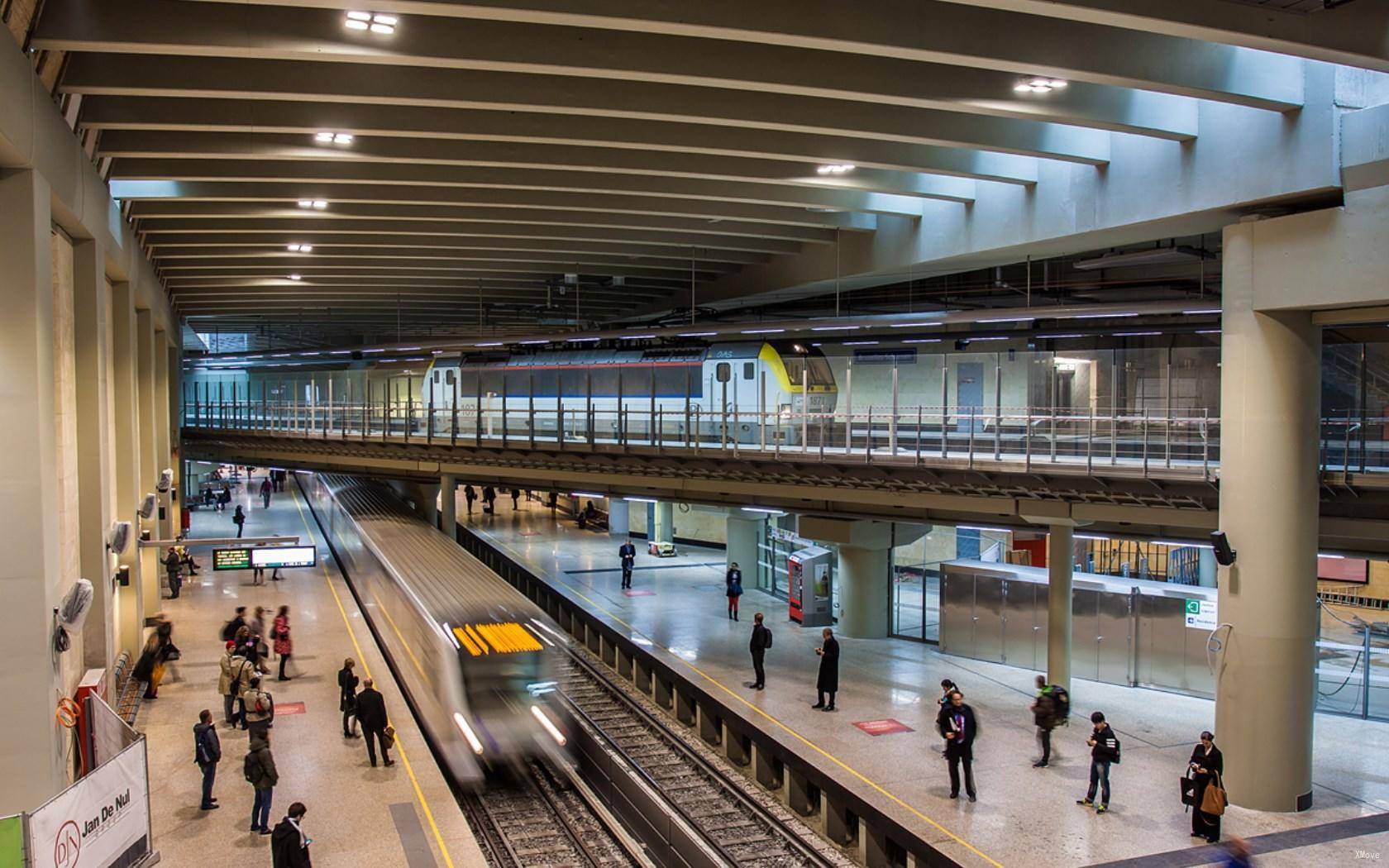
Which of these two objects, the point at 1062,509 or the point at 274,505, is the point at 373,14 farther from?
the point at 274,505

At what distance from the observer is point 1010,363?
14328mm

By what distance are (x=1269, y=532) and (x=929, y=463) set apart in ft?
14.4

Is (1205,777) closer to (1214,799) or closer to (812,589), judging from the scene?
(1214,799)

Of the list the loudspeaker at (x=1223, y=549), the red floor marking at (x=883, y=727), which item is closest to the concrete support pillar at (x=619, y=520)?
the red floor marking at (x=883, y=727)

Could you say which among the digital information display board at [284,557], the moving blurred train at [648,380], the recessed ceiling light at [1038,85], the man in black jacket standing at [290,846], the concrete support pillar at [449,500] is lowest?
the man in black jacket standing at [290,846]

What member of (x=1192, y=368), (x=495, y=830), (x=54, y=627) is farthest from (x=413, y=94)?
(x=1192, y=368)

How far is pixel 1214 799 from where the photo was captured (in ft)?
32.5

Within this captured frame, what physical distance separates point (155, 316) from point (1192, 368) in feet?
62.2

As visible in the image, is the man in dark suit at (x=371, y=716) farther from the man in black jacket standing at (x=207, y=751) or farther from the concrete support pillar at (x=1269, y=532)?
the concrete support pillar at (x=1269, y=532)

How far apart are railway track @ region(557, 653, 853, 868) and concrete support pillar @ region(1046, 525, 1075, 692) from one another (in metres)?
5.49

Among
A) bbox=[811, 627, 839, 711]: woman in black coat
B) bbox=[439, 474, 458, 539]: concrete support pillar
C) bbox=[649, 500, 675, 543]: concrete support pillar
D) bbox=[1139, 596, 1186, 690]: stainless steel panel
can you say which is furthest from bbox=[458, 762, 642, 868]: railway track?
bbox=[649, 500, 675, 543]: concrete support pillar

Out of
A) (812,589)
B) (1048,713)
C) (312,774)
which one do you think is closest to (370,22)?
(312,774)

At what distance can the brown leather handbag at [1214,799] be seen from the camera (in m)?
9.91

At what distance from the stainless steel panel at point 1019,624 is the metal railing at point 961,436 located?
14.5ft
